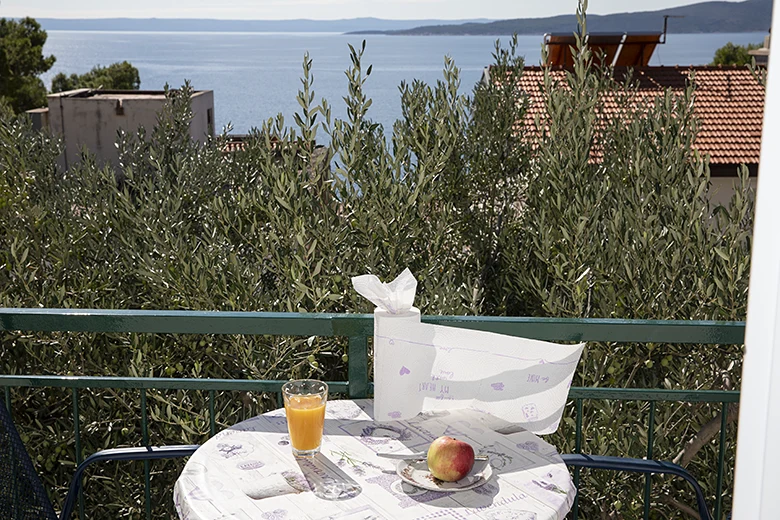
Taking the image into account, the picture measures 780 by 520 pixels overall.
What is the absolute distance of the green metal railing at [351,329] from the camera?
6.34 feet

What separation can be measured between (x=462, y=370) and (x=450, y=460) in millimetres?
358

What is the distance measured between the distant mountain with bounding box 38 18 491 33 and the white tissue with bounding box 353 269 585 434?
14650 mm

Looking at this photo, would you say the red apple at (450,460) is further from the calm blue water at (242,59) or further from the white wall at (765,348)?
the calm blue water at (242,59)

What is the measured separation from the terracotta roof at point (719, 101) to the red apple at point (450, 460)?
13011 mm

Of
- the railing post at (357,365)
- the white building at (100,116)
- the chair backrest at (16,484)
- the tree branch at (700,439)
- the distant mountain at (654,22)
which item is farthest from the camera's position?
the white building at (100,116)

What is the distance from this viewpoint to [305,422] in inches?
62.0

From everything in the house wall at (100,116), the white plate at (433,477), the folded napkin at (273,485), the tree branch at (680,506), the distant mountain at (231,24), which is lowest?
the tree branch at (680,506)

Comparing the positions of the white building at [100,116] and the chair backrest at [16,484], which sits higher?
the white building at [100,116]

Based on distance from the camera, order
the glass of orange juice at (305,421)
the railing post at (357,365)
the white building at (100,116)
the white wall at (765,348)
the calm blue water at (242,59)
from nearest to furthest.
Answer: the white wall at (765,348) < the glass of orange juice at (305,421) < the railing post at (357,365) < the white building at (100,116) < the calm blue water at (242,59)

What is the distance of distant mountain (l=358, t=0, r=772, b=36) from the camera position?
8.34ft

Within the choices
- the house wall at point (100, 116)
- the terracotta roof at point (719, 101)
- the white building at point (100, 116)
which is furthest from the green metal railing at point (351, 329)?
the house wall at point (100, 116)

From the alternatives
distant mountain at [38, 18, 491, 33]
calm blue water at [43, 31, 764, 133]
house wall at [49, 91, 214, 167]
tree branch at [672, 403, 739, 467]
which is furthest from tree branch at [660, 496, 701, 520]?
house wall at [49, 91, 214, 167]

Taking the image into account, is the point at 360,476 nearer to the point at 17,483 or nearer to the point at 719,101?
the point at 17,483

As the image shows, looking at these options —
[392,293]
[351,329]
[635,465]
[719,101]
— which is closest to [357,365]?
[351,329]
